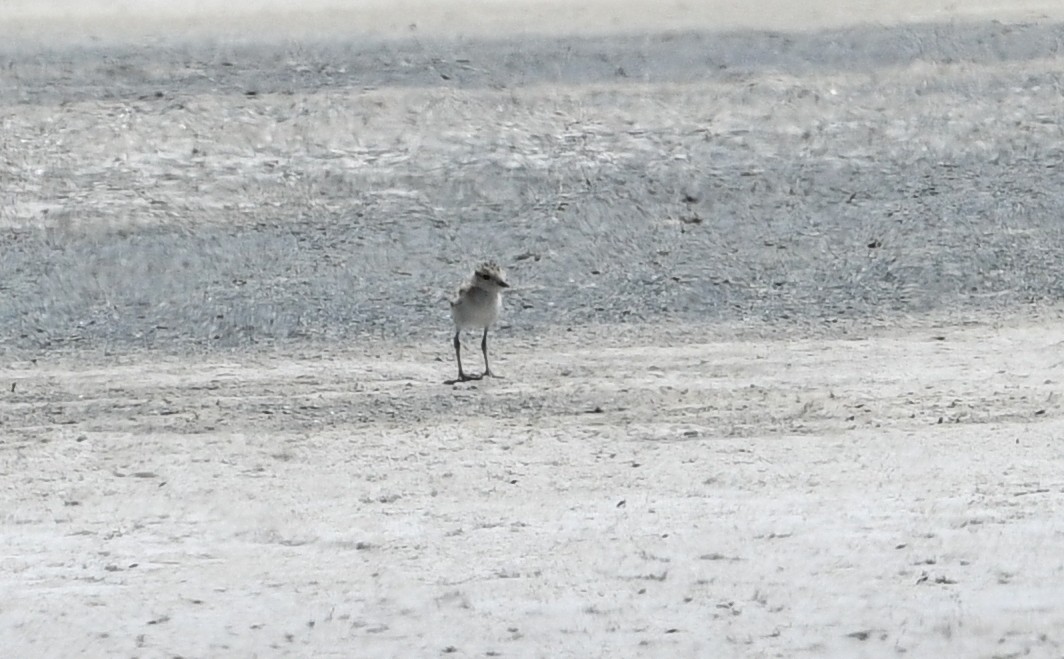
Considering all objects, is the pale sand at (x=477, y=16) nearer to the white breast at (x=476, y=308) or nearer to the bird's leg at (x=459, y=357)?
the bird's leg at (x=459, y=357)

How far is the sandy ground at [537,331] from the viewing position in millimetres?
6590

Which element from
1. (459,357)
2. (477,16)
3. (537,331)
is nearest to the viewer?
(459,357)

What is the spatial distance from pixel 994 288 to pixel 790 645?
670 cm

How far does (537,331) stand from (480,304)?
128 cm

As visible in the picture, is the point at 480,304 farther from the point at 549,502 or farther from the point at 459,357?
the point at 549,502

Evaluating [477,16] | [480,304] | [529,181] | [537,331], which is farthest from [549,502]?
[477,16]

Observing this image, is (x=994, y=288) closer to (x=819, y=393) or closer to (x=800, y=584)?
(x=819, y=393)

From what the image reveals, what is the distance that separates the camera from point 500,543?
7.22 meters

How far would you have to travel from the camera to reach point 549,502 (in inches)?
308

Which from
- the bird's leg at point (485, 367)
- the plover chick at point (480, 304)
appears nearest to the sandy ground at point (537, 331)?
the bird's leg at point (485, 367)

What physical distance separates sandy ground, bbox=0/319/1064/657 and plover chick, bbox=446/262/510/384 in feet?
0.82

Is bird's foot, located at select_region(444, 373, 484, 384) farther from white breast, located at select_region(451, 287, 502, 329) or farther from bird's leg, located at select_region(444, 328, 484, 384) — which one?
white breast, located at select_region(451, 287, 502, 329)

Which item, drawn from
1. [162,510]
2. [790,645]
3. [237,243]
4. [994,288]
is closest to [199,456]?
[162,510]

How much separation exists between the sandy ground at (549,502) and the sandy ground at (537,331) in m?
0.03
